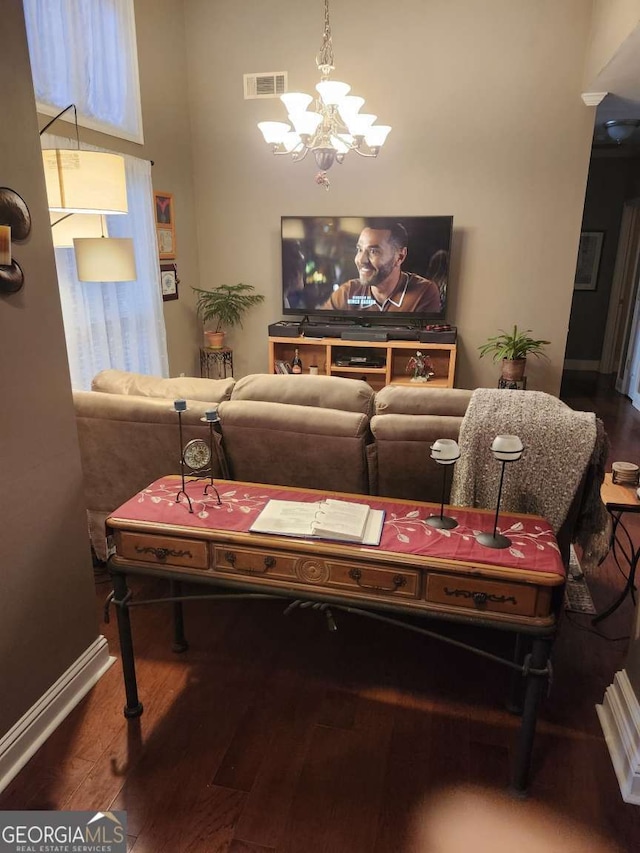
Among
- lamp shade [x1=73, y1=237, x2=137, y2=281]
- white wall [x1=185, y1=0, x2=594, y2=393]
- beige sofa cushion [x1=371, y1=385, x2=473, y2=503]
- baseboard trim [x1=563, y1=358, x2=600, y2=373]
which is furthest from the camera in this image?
baseboard trim [x1=563, y1=358, x2=600, y2=373]

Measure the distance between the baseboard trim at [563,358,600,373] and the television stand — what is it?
9.96ft

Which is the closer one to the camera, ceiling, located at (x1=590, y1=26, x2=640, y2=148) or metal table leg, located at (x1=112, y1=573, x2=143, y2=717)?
metal table leg, located at (x1=112, y1=573, x2=143, y2=717)

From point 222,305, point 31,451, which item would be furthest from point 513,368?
point 31,451

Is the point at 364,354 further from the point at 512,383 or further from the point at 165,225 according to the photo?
the point at 165,225

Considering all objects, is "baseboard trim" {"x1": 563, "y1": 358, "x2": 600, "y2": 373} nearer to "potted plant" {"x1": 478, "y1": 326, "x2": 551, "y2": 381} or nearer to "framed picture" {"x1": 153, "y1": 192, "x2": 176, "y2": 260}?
"potted plant" {"x1": 478, "y1": 326, "x2": 551, "y2": 381}

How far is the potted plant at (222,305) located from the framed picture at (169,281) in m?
0.31

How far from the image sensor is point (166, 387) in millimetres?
2621

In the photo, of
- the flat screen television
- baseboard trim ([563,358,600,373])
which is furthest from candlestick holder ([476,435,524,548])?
baseboard trim ([563,358,600,373])

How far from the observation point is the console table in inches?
61.1

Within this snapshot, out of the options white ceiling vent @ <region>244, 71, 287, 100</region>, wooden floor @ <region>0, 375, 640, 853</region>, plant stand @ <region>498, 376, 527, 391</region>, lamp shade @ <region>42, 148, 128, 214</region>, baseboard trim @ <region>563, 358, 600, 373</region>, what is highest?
white ceiling vent @ <region>244, 71, 287, 100</region>

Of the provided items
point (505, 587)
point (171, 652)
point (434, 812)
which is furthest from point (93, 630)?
point (505, 587)

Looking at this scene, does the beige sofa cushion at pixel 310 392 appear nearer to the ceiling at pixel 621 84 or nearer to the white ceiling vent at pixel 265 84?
the ceiling at pixel 621 84

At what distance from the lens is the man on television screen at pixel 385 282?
5152mm

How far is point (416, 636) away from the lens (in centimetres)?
238
